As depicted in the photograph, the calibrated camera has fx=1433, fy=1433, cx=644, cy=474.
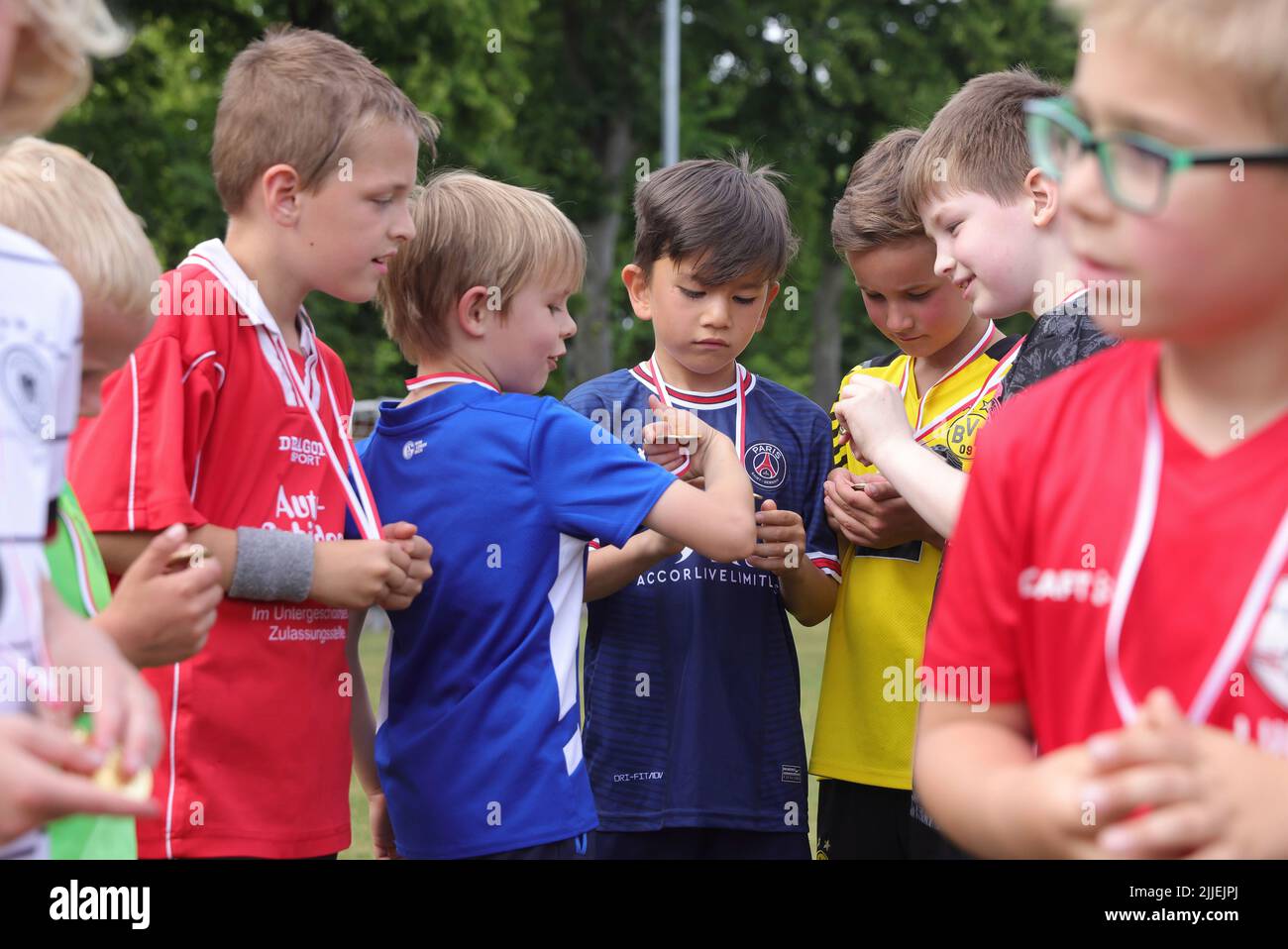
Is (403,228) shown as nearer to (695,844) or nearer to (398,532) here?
(398,532)

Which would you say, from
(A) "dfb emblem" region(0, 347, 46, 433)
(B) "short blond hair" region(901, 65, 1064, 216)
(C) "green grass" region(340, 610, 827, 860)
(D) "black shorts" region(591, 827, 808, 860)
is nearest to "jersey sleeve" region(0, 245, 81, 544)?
(A) "dfb emblem" region(0, 347, 46, 433)

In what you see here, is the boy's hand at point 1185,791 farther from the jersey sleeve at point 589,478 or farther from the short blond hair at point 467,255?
the short blond hair at point 467,255

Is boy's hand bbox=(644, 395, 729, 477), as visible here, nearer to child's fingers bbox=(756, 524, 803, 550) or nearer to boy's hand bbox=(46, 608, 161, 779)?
child's fingers bbox=(756, 524, 803, 550)

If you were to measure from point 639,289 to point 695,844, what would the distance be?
165cm

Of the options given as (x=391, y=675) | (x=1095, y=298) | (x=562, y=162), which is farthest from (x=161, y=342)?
(x=562, y=162)

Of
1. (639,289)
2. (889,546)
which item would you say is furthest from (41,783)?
(639,289)

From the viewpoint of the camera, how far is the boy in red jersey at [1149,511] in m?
1.45

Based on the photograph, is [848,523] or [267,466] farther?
[848,523]

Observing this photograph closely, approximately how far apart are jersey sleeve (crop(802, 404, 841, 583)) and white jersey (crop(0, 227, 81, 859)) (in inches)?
104

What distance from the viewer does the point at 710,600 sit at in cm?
399

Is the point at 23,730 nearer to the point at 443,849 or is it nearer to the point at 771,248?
the point at 443,849

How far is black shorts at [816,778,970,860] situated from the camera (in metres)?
3.98

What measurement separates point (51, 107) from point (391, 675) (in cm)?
188

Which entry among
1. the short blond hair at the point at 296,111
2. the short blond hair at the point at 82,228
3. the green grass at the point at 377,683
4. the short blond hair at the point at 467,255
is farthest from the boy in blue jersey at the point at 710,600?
the short blond hair at the point at 82,228
